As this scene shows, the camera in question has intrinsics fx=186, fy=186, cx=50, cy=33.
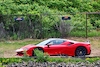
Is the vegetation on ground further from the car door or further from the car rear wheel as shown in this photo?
the car door

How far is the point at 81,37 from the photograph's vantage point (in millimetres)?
17812

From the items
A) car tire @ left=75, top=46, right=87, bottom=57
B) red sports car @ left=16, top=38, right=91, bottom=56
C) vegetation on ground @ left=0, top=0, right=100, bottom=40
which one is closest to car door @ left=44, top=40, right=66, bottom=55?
red sports car @ left=16, top=38, right=91, bottom=56

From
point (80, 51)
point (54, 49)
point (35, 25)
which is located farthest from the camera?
point (35, 25)

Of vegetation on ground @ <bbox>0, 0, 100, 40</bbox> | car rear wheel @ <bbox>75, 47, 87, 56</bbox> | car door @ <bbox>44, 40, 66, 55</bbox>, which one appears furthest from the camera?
vegetation on ground @ <bbox>0, 0, 100, 40</bbox>

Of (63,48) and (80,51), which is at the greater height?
(63,48)

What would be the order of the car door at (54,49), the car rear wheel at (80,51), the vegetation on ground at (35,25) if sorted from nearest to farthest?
the car door at (54,49) < the car rear wheel at (80,51) < the vegetation on ground at (35,25)

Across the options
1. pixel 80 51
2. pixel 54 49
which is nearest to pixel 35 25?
pixel 54 49

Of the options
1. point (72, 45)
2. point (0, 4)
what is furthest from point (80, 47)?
point (0, 4)

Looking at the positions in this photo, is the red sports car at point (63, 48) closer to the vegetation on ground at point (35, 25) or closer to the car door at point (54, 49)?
the car door at point (54, 49)

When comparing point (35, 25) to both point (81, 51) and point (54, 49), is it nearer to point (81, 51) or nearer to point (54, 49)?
point (54, 49)

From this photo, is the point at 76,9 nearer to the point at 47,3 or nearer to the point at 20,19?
the point at 47,3

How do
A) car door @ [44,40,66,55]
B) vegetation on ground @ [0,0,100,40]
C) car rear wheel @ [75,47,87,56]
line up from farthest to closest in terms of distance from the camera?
1. vegetation on ground @ [0,0,100,40]
2. car rear wheel @ [75,47,87,56]
3. car door @ [44,40,66,55]

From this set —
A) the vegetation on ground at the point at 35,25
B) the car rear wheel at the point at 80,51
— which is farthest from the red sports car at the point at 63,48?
the vegetation on ground at the point at 35,25

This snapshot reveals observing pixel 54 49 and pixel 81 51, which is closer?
pixel 54 49
